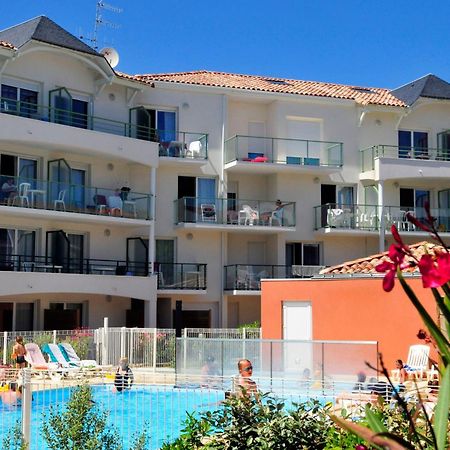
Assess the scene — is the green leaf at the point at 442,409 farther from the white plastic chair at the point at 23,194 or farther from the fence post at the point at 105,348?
the white plastic chair at the point at 23,194

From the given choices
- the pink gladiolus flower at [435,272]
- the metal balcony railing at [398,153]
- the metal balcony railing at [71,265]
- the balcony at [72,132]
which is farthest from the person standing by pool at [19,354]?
the pink gladiolus flower at [435,272]

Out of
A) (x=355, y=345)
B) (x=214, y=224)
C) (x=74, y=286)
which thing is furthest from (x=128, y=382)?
(x=214, y=224)

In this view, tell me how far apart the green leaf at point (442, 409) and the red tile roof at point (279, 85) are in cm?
2978

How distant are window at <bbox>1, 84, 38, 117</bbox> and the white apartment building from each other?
6 cm

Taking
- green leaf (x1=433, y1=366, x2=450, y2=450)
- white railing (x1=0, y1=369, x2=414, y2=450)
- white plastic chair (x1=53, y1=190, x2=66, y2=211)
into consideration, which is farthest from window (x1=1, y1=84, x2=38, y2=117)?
green leaf (x1=433, y1=366, x2=450, y2=450)

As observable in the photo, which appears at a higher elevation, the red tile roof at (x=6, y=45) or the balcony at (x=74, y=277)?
the red tile roof at (x=6, y=45)

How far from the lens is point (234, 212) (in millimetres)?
32875

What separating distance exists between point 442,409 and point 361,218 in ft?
106

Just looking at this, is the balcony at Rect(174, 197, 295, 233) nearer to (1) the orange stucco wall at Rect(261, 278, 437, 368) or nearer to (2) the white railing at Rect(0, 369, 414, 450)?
(1) the orange stucco wall at Rect(261, 278, 437, 368)

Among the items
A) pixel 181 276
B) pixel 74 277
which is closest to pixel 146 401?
pixel 74 277

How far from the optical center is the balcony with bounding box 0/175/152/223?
87.0ft

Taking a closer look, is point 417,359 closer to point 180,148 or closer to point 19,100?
point 180,148

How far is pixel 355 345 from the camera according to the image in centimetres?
1698

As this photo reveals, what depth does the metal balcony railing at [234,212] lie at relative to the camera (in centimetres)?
3212
